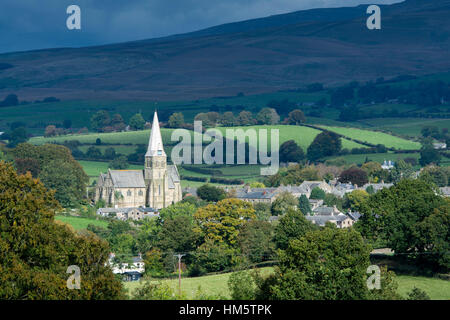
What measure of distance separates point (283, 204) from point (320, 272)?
63.2m

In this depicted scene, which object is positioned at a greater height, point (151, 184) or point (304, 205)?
point (151, 184)

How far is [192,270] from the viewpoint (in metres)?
62.0

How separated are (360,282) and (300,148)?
12266cm

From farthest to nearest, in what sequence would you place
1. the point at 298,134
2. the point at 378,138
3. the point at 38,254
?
the point at 298,134
the point at 378,138
the point at 38,254

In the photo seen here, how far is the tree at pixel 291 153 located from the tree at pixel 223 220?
8174cm

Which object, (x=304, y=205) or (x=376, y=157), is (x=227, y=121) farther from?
(x=304, y=205)

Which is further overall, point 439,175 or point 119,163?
Result: point 119,163

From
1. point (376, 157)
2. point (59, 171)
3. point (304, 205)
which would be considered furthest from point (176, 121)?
point (304, 205)

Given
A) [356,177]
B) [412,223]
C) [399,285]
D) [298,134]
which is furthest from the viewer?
Answer: [298,134]

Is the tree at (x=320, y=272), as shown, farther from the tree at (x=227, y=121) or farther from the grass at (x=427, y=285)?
the tree at (x=227, y=121)

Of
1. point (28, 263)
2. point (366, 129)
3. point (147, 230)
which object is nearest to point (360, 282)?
point (28, 263)

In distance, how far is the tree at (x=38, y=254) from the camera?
34.1 meters
